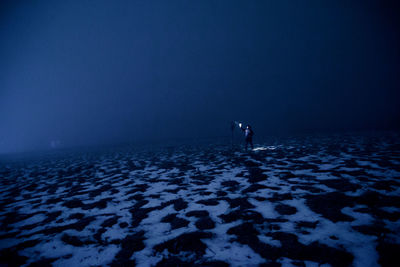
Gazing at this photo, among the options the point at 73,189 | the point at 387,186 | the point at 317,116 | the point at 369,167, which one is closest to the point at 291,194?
the point at 387,186

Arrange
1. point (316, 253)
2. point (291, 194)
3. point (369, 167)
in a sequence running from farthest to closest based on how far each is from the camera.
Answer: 1. point (369, 167)
2. point (291, 194)
3. point (316, 253)

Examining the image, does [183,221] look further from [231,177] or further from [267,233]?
[231,177]

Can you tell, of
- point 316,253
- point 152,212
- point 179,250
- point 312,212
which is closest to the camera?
point 316,253

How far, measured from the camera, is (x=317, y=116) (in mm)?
93188

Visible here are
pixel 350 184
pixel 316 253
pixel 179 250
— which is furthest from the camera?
pixel 350 184

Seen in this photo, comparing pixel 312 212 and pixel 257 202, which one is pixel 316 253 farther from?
pixel 257 202

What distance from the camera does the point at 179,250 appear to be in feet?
11.6

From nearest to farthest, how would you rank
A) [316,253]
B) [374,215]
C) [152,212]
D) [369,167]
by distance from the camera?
[316,253] → [374,215] → [152,212] → [369,167]

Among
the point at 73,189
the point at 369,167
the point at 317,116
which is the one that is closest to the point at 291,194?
the point at 369,167

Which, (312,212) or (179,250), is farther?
(312,212)

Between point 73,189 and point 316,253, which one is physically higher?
point 316,253

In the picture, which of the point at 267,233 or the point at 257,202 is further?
the point at 257,202

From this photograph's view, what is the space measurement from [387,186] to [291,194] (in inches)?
116

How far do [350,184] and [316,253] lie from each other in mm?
4269
